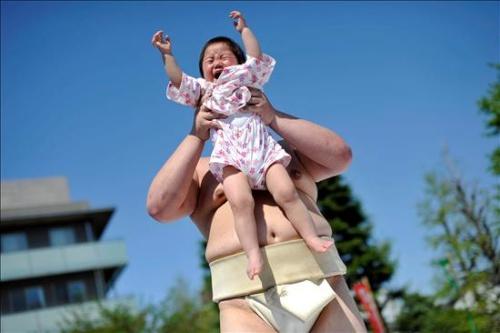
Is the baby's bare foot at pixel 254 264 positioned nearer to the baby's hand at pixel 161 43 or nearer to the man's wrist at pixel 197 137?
the man's wrist at pixel 197 137

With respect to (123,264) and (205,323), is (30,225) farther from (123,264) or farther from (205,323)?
(205,323)

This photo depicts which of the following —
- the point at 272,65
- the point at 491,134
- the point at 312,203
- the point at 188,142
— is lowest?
the point at 312,203

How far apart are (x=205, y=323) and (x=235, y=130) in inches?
975

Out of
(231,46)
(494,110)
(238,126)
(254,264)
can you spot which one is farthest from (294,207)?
(494,110)

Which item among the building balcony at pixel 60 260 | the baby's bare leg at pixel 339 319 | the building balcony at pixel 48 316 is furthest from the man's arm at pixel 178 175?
the building balcony at pixel 60 260

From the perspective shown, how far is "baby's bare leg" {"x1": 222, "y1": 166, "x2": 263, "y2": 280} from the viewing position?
8.75 ft

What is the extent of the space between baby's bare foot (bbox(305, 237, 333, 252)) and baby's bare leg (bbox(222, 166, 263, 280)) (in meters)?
0.21

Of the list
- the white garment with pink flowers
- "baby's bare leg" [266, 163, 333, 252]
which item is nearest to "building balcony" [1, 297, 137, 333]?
the white garment with pink flowers

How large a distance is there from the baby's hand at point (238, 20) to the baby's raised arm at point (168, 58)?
307 millimetres

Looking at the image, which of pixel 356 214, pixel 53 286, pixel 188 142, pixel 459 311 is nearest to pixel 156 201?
pixel 188 142

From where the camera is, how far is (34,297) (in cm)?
2978

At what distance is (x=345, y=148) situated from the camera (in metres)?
2.94

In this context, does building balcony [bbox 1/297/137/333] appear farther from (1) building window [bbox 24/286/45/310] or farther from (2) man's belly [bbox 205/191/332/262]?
(2) man's belly [bbox 205/191/332/262]

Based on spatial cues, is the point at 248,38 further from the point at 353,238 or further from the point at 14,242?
the point at 353,238
